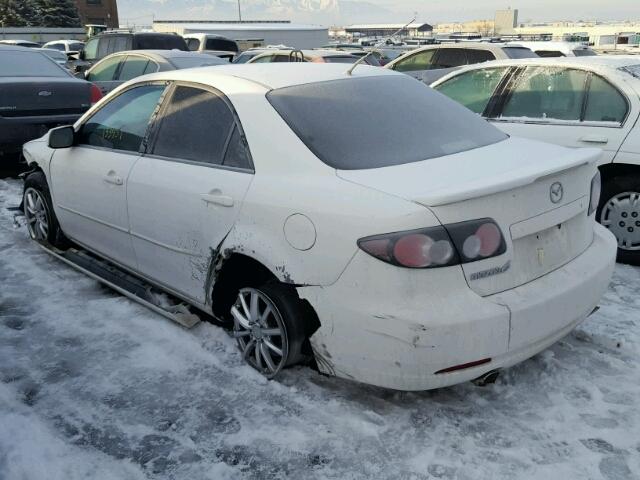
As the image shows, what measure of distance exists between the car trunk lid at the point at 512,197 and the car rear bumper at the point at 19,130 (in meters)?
5.59

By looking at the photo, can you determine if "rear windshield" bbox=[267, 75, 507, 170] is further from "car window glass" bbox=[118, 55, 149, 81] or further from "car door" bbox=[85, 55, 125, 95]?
"car door" bbox=[85, 55, 125, 95]

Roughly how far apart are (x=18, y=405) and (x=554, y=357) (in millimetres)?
2737

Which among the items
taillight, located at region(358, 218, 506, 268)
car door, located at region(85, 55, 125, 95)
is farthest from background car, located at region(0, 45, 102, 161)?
taillight, located at region(358, 218, 506, 268)

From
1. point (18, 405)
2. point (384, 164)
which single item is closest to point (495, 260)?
point (384, 164)

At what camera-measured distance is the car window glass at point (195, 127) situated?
338 centimetres

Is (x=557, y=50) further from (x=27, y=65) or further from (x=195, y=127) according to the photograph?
(x=195, y=127)

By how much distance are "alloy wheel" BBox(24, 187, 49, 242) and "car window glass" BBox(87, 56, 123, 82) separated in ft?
19.2

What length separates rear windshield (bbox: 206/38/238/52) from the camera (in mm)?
19172

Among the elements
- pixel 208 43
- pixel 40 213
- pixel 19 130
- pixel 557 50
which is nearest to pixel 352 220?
pixel 40 213

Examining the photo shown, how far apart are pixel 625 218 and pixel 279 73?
2.91 metres

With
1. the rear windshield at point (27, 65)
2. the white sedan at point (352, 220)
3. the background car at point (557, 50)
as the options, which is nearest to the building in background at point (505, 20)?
the background car at point (557, 50)

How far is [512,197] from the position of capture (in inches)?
106

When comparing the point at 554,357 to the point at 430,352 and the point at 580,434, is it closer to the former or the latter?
the point at 580,434

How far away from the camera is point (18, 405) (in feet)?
9.95
